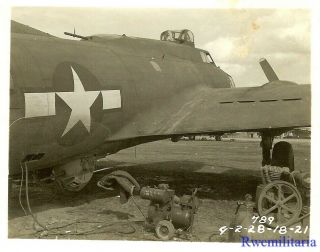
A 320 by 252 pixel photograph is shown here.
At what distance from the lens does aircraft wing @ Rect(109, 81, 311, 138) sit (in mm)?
8008

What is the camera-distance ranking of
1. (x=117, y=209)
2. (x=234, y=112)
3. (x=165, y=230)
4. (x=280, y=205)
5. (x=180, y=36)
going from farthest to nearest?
(x=180, y=36)
(x=117, y=209)
(x=234, y=112)
(x=280, y=205)
(x=165, y=230)

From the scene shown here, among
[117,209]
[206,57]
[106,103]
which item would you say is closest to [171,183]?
[117,209]

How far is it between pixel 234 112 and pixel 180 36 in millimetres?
5313

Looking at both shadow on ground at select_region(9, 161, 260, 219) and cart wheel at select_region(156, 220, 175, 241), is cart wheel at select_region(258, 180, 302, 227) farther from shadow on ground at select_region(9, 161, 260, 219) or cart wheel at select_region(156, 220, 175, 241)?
shadow on ground at select_region(9, 161, 260, 219)

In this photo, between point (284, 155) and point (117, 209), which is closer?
point (117, 209)

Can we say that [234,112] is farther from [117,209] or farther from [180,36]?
[180,36]

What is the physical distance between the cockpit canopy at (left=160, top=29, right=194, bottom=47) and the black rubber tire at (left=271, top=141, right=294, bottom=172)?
191 inches

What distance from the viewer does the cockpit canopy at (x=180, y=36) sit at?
13070 millimetres

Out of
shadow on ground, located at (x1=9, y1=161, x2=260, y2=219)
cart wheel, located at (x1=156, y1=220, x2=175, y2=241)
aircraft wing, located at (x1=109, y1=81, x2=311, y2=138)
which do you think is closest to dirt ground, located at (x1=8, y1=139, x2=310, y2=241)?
shadow on ground, located at (x1=9, y1=161, x2=260, y2=219)

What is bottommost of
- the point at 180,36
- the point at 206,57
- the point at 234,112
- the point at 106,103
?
the point at 234,112

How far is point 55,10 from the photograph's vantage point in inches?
289

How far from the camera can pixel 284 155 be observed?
9.78 metres

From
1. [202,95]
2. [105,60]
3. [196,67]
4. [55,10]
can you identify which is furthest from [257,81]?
[55,10]

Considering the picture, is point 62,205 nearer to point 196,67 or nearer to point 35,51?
point 35,51
